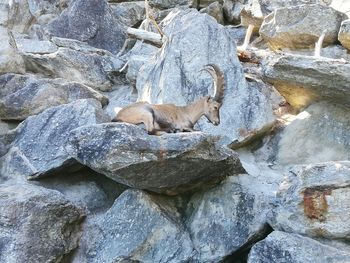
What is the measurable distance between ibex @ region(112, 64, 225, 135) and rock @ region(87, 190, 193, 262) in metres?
1.04

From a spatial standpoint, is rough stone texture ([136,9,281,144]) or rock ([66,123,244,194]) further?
rough stone texture ([136,9,281,144])

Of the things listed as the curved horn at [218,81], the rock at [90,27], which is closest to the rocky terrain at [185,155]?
the curved horn at [218,81]

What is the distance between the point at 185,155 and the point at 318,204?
1.82m

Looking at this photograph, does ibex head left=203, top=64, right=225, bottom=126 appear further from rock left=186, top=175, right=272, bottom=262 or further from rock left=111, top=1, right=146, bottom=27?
rock left=111, top=1, right=146, bottom=27

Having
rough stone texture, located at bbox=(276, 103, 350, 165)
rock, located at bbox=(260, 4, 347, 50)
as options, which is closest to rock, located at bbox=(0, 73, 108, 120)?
rough stone texture, located at bbox=(276, 103, 350, 165)

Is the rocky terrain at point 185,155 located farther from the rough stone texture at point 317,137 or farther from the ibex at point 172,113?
the ibex at point 172,113

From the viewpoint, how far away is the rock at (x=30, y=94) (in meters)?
10.1

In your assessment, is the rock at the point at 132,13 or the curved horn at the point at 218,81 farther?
the rock at the point at 132,13

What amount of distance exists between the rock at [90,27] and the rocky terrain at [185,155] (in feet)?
5.69

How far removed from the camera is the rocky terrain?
6609mm

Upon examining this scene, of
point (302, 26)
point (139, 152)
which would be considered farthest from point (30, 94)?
point (302, 26)

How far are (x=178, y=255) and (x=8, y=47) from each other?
6.86 meters

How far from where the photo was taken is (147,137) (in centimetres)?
662

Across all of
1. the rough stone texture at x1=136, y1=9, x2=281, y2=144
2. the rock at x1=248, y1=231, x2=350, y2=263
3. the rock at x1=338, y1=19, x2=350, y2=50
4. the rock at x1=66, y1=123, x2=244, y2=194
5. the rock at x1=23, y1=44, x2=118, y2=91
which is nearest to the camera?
the rock at x1=248, y1=231, x2=350, y2=263
